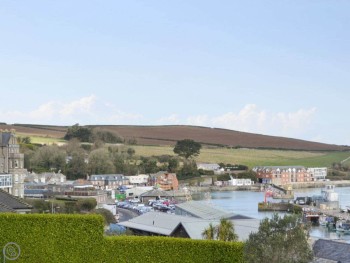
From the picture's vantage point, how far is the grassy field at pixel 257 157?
4806 inches

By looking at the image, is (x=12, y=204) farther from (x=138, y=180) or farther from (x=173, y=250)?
(x=138, y=180)

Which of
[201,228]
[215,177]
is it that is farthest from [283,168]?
[201,228]

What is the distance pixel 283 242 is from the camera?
1439 centimetres

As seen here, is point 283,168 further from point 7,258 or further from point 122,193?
point 7,258

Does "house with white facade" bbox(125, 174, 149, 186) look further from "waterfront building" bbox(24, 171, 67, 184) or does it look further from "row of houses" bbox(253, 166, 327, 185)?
"row of houses" bbox(253, 166, 327, 185)

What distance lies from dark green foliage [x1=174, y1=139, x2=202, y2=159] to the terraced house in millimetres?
67329

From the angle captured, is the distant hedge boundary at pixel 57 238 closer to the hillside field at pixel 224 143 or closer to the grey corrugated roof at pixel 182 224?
the grey corrugated roof at pixel 182 224

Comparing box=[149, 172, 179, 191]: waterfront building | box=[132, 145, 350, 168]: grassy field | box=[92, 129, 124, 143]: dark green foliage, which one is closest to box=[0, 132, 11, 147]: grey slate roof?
box=[149, 172, 179, 191]: waterfront building

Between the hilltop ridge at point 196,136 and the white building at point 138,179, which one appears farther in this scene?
the hilltop ridge at point 196,136

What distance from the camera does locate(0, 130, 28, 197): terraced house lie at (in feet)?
142

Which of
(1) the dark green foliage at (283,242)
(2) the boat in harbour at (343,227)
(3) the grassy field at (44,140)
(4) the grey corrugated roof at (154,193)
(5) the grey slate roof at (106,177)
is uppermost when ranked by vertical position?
(3) the grassy field at (44,140)

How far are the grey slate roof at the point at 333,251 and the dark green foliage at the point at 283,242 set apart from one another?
11.1 feet

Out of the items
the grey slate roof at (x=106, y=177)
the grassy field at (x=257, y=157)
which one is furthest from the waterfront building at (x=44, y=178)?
the grassy field at (x=257, y=157)

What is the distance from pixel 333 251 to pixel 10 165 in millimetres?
31067
